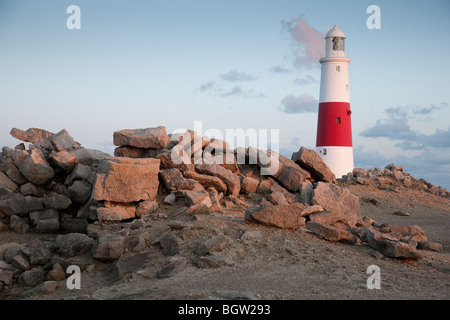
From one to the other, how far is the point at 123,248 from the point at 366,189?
47.0 feet

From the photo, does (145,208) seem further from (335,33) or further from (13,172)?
(335,33)

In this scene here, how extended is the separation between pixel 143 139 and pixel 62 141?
331cm

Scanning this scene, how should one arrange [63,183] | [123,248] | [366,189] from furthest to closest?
[366,189] → [63,183] → [123,248]

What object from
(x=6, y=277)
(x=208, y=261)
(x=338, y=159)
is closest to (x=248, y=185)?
(x=208, y=261)

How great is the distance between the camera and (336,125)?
2572cm

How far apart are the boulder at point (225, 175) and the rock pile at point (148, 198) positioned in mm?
30

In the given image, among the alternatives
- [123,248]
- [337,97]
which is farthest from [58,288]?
[337,97]

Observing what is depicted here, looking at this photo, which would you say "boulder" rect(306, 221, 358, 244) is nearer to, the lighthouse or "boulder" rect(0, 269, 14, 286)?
"boulder" rect(0, 269, 14, 286)

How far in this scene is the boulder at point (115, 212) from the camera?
11.7 meters

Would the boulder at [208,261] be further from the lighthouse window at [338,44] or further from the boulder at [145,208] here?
the lighthouse window at [338,44]

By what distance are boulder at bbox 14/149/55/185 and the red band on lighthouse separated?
15795mm

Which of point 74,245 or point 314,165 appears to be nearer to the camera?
point 74,245
